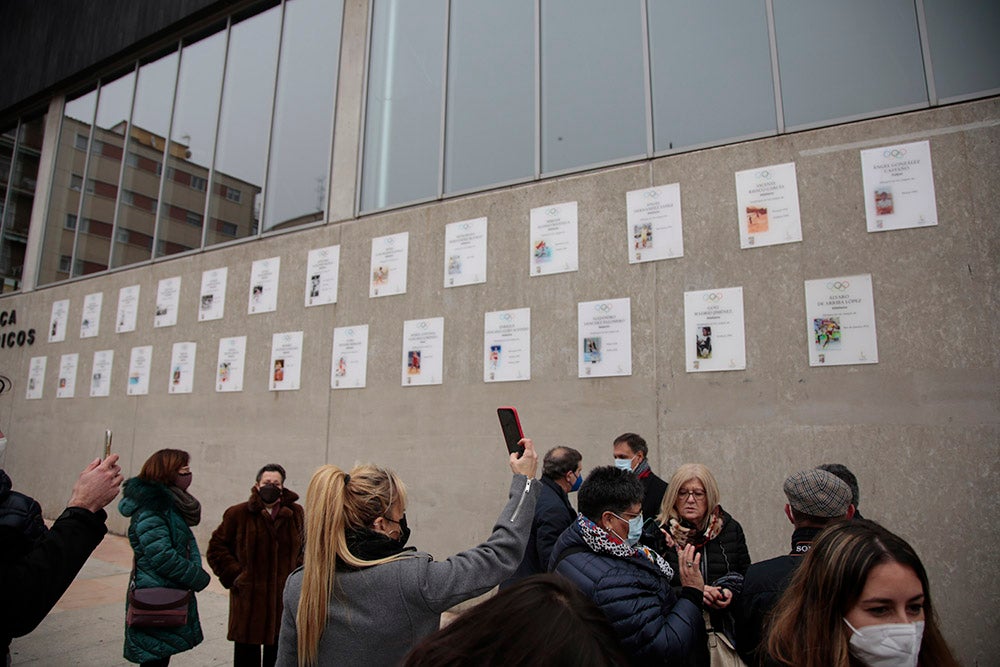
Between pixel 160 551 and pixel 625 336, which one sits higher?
pixel 625 336

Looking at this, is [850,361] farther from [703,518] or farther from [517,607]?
[517,607]

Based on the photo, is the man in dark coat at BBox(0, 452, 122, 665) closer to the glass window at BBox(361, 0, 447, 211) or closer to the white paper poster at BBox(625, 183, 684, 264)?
the white paper poster at BBox(625, 183, 684, 264)

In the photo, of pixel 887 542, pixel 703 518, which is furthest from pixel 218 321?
pixel 887 542

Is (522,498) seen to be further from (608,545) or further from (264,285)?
(264,285)

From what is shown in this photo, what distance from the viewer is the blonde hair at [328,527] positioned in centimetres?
194

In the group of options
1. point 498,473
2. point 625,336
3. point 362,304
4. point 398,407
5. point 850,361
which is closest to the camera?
point 850,361

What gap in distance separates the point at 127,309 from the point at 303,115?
435 centimetres

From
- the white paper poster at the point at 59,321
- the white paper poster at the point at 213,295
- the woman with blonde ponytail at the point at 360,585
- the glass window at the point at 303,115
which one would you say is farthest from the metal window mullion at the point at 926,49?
the white paper poster at the point at 59,321

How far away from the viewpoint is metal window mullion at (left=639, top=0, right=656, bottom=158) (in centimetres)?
619

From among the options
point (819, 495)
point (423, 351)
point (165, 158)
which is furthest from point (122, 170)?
point (819, 495)

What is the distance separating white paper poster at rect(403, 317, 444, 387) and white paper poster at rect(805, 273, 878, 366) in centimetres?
360

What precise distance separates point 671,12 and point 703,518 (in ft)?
16.7

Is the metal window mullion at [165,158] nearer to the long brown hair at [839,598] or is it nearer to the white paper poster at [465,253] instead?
the white paper poster at [465,253]

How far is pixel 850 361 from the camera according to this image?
4.95 m
